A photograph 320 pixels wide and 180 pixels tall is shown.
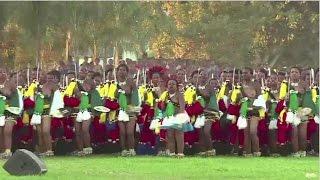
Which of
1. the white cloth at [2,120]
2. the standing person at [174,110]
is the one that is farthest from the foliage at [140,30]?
the white cloth at [2,120]

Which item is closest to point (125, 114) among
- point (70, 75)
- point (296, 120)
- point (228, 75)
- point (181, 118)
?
point (181, 118)

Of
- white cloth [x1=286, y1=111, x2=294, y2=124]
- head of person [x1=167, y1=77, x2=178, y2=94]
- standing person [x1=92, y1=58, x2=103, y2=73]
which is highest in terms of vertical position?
standing person [x1=92, y1=58, x2=103, y2=73]

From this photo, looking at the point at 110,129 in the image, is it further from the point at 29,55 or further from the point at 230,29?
the point at 230,29

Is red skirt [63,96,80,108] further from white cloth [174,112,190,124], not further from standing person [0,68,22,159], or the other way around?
white cloth [174,112,190,124]

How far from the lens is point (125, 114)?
1548cm

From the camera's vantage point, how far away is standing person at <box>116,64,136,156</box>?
15414 mm

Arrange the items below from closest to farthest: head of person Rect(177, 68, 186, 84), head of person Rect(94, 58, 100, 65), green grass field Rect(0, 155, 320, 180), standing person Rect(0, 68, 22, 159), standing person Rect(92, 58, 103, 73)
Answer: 1. green grass field Rect(0, 155, 320, 180)
2. standing person Rect(0, 68, 22, 159)
3. head of person Rect(177, 68, 186, 84)
4. standing person Rect(92, 58, 103, 73)
5. head of person Rect(94, 58, 100, 65)

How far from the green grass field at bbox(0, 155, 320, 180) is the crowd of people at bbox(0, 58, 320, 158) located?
1.40 ft

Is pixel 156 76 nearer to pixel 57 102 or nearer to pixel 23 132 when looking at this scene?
pixel 57 102

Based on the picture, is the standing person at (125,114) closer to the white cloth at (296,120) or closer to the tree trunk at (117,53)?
the white cloth at (296,120)

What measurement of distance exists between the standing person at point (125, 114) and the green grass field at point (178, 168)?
41 centimetres

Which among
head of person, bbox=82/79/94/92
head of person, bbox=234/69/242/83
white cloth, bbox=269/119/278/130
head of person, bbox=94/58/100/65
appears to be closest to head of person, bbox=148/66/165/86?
head of person, bbox=82/79/94/92

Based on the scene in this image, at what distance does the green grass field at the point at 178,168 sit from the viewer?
12.5 meters

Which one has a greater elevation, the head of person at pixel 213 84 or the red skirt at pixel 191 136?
the head of person at pixel 213 84
